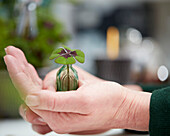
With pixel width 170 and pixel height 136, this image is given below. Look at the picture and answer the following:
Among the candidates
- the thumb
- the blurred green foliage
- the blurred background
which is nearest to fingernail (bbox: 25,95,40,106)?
the thumb

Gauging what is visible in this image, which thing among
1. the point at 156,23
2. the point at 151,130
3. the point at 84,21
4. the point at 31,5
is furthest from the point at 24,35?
the point at 156,23

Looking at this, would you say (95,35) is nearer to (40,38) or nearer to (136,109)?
(40,38)

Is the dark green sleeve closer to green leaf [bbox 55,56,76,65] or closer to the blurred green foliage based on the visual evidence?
green leaf [bbox 55,56,76,65]

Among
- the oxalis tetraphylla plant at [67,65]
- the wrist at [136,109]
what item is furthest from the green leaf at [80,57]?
the wrist at [136,109]

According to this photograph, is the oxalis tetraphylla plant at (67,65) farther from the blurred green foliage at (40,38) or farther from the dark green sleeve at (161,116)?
the blurred green foliage at (40,38)

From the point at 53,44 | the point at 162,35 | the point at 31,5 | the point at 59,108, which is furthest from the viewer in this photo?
the point at 162,35

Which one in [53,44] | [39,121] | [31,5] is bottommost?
[39,121]

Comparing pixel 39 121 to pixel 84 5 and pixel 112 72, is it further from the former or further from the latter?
pixel 84 5
